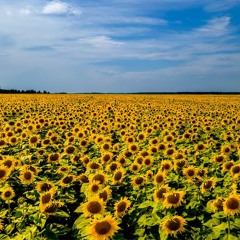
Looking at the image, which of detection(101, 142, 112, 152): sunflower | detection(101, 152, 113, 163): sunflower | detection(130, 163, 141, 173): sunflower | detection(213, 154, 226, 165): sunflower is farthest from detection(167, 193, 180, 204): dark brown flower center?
detection(101, 142, 112, 152): sunflower

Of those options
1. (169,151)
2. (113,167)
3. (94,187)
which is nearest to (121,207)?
(94,187)

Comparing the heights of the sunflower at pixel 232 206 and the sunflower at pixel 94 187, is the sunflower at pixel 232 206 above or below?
above

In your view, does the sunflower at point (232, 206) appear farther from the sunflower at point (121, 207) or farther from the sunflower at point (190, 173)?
the sunflower at point (190, 173)

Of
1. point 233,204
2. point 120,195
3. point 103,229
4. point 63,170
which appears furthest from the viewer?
point 63,170

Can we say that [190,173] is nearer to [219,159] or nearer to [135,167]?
[135,167]

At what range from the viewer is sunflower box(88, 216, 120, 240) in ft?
13.8

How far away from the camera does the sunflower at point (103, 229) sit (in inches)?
166

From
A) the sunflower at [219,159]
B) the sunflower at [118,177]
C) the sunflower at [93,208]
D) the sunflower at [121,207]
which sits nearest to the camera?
the sunflower at [93,208]

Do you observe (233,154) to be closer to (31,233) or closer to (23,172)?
(23,172)

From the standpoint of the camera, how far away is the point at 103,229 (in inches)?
167

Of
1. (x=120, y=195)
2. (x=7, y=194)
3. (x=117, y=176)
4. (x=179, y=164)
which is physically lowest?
(x=120, y=195)

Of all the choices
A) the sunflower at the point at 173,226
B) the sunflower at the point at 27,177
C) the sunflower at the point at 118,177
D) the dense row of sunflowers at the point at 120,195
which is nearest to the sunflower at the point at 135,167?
the dense row of sunflowers at the point at 120,195

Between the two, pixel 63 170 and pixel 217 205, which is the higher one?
pixel 217 205

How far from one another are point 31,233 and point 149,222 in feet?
5.01
